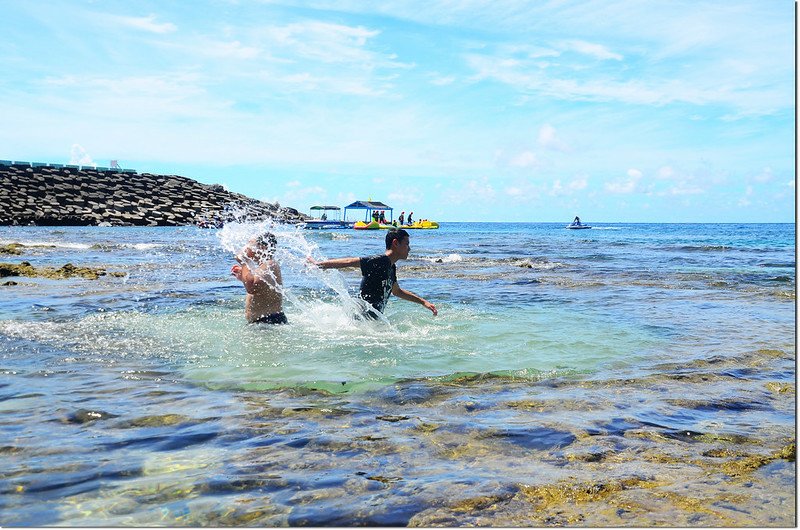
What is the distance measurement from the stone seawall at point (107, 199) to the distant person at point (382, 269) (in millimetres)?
47773

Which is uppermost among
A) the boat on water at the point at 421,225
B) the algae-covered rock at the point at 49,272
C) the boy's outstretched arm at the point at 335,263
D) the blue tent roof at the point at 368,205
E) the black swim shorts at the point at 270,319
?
the blue tent roof at the point at 368,205

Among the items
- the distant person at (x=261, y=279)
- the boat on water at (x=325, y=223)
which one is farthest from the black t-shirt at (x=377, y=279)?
the boat on water at (x=325, y=223)

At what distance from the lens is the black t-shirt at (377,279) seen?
9.18 meters

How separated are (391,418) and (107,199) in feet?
226

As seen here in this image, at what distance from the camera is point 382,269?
9.24m

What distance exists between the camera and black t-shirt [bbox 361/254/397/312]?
30.1ft

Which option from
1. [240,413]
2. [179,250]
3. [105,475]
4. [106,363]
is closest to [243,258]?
[106,363]

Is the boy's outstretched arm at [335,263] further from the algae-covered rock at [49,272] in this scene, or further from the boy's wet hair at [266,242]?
the algae-covered rock at [49,272]

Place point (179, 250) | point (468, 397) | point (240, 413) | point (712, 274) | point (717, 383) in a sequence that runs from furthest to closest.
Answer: point (179, 250), point (712, 274), point (717, 383), point (468, 397), point (240, 413)

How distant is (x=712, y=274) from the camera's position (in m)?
21.1

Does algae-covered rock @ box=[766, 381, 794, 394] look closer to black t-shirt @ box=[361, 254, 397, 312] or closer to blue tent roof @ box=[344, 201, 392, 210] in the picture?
black t-shirt @ box=[361, 254, 397, 312]

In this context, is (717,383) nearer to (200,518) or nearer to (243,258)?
(200,518)

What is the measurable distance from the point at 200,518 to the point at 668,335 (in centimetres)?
823

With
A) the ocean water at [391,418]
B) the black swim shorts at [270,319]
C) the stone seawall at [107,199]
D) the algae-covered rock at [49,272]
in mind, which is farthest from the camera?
the stone seawall at [107,199]
